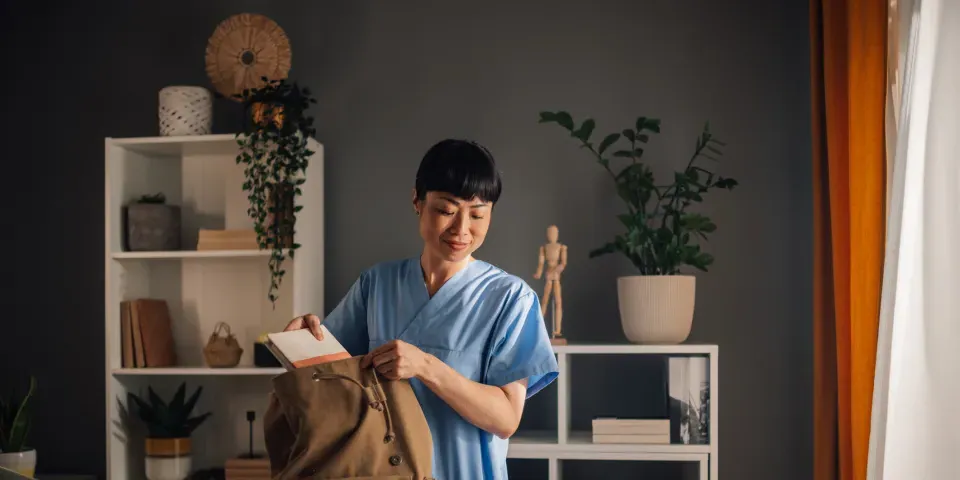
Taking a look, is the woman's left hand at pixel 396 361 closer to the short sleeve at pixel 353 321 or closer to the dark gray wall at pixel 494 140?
the short sleeve at pixel 353 321

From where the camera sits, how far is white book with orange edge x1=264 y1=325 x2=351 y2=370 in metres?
1.49

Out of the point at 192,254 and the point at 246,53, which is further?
the point at 246,53

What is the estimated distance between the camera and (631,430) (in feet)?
9.61

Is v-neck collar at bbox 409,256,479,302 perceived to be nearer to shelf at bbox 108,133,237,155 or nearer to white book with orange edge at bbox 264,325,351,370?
white book with orange edge at bbox 264,325,351,370

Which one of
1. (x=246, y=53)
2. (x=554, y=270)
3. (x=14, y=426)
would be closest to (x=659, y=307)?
(x=554, y=270)

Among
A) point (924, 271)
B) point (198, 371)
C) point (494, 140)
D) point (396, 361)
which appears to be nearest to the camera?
point (396, 361)

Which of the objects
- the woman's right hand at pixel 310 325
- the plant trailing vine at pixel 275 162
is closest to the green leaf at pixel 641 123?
the plant trailing vine at pixel 275 162

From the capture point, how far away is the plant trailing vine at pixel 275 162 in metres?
3.08

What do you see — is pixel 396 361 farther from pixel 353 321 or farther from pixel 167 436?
pixel 167 436

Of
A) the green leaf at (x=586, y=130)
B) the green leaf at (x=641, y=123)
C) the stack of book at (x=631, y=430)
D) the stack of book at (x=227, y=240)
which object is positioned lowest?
the stack of book at (x=631, y=430)

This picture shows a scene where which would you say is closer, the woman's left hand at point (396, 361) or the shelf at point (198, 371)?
the woman's left hand at point (396, 361)

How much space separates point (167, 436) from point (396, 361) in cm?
198

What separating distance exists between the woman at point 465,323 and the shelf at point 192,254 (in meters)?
1.42

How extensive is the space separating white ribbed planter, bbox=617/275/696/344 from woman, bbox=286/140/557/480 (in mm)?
1220
